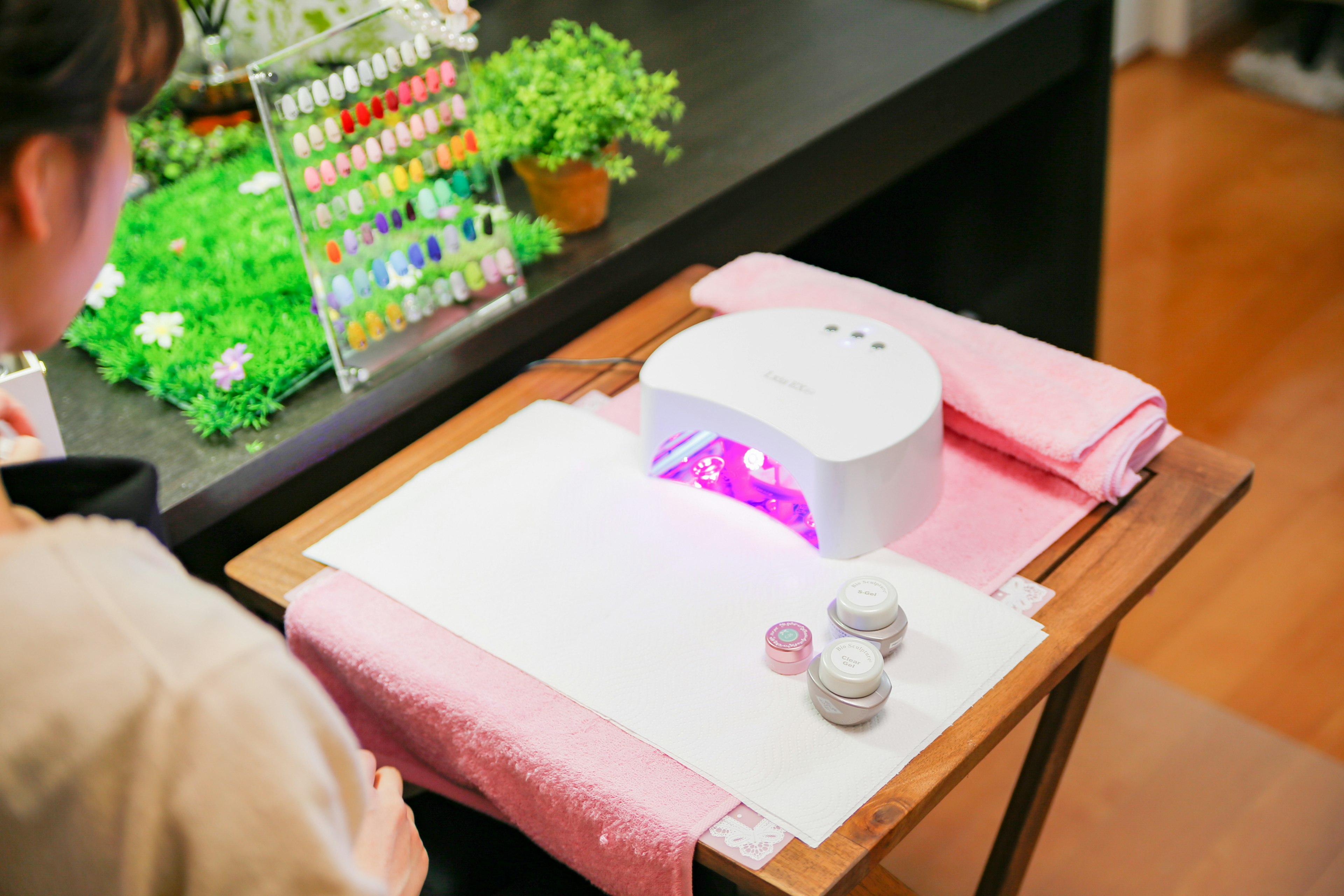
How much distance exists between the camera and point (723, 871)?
755 mm

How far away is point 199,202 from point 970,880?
132 centimetres

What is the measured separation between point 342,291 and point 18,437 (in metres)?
0.33

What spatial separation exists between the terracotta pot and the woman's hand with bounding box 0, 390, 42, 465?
59 cm

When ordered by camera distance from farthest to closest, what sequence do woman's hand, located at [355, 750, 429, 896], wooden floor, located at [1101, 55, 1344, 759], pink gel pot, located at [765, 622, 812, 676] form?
wooden floor, located at [1101, 55, 1344, 759], pink gel pot, located at [765, 622, 812, 676], woman's hand, located at [355, 750, 429, 896]

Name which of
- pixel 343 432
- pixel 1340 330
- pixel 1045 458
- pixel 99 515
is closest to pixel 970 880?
pixel 1045 458

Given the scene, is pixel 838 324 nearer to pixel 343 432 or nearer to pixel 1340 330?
pixel 343 432

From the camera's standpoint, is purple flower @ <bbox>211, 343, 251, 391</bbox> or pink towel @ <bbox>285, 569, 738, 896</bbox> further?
purple flower @ <bbox>211, 343, 251, 391</bbox>

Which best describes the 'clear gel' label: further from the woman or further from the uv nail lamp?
the woman

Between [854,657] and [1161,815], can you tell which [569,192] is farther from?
[1161,815]

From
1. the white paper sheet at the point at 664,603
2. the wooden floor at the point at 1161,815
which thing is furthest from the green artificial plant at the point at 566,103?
the wooden floor at the point at 1161,815

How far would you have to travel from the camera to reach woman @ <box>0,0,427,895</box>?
1.48ft

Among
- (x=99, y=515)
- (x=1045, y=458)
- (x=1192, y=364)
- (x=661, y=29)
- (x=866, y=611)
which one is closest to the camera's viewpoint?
(x=99, y=515)

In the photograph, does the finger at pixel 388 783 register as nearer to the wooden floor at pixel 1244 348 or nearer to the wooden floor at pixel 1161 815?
the wooden floor at pixel 1161 815

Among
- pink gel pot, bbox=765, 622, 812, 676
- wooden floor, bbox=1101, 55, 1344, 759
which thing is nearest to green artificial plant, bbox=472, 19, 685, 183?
pink gel pot, bbox=765, 622, 812, 676
